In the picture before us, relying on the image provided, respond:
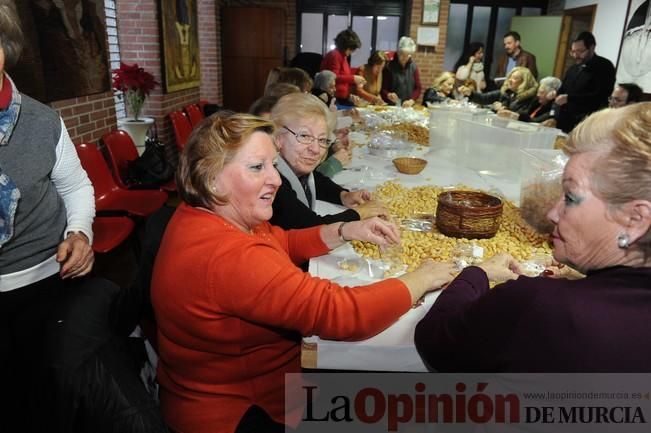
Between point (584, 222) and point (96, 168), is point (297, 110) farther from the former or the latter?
point (96, 168)

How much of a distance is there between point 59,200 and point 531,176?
1.84 m

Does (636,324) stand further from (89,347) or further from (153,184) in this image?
(153,184)

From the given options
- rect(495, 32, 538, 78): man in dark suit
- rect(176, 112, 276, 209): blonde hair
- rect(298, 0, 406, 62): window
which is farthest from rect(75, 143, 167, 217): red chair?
rect(298, 0, 406, 62): window

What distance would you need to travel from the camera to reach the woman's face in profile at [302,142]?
1936 mm

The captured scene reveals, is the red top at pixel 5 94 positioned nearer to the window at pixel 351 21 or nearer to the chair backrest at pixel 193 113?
the chair backrest at pixel 193 113

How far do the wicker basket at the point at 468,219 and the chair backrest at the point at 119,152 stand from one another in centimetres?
267

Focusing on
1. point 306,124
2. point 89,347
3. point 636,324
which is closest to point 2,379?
point 89,347

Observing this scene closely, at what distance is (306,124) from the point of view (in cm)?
193

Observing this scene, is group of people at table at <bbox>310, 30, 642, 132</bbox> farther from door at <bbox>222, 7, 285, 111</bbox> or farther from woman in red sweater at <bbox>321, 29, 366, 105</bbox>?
door at <bbox>222, 7, 285, 111</bbox>

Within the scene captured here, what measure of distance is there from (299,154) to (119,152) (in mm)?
2265

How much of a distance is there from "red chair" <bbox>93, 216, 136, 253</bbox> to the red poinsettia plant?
6.46ft

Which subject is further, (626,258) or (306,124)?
(306,124)

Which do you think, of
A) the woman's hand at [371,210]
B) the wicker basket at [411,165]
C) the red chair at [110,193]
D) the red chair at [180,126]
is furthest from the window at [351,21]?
the woman's hand at [371,210]

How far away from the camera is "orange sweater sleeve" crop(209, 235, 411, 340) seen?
101 cm
